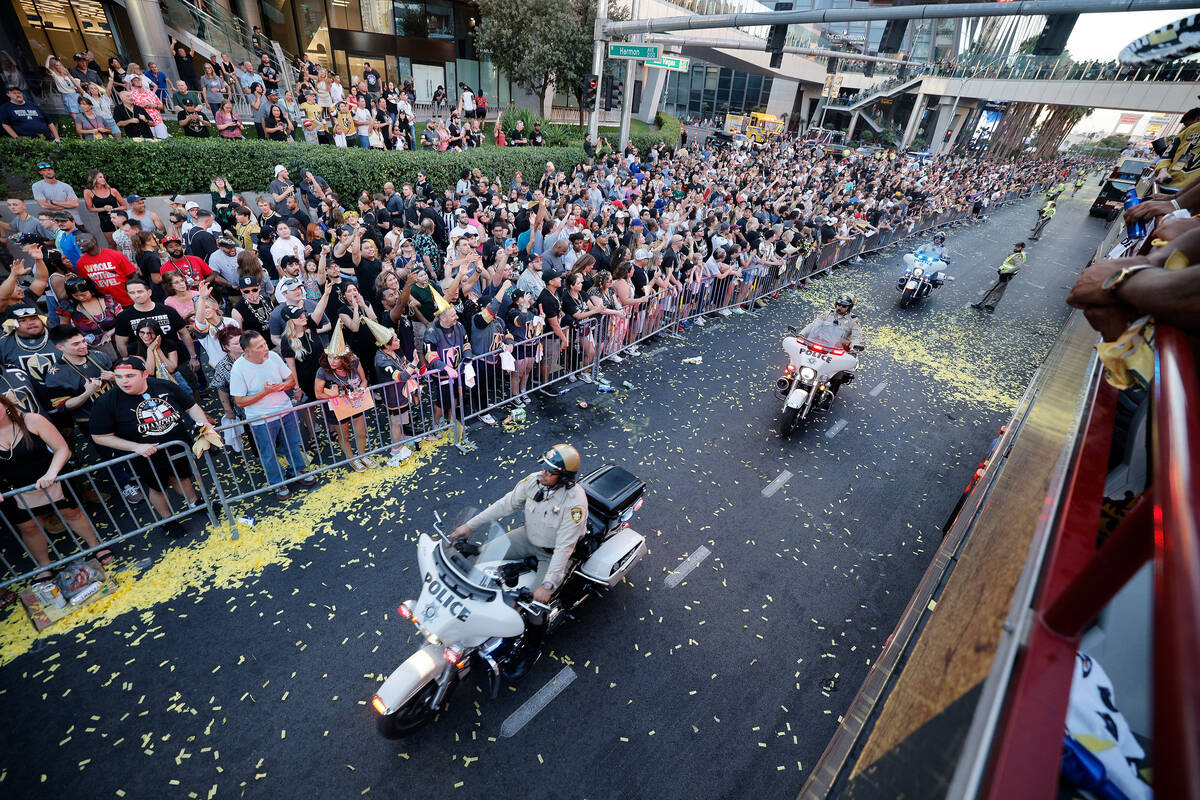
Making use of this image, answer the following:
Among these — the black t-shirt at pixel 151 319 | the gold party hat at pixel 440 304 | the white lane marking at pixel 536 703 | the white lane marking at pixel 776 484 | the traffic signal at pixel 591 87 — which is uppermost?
the traffic signal at pixel 591 87

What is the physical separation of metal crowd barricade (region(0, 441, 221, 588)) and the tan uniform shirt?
3.48 metres

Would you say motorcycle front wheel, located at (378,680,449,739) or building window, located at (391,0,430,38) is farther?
building window, located at (391,0,430,38)

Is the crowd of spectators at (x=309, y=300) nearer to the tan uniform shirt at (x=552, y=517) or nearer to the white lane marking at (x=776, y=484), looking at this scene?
the tan uniform shirt at (x=552, y=517)

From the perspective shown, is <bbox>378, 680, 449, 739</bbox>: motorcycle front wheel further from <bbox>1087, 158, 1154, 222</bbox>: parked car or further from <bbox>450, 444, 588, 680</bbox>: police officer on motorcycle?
<bbox>1087, 158, 1154, 222</bbox>: parked car

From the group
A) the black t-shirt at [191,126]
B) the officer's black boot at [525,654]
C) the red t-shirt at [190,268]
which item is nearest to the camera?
the officer's black boot at [525,654]

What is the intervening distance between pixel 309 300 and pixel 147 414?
2795mm

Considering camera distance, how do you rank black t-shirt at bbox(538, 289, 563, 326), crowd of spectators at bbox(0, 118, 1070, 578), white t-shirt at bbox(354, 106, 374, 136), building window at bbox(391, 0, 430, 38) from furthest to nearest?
building window at bbox(391, 0, 430, 38), white t-shirt at bbox(354, 106, 374, 136), black t-shirt at bbox(538, 289, 563, 326), crowd of spectators at bbox(0, 118, 1070, 578)

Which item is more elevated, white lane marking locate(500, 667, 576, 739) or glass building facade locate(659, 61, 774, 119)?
glass building facade locate(659, 61, 774, 119)

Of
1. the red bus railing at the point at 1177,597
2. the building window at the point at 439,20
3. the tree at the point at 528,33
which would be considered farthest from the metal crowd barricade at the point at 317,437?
the building window at the point at 439,20

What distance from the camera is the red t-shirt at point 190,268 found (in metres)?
7.90

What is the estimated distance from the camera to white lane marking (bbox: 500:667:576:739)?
4.55 metres

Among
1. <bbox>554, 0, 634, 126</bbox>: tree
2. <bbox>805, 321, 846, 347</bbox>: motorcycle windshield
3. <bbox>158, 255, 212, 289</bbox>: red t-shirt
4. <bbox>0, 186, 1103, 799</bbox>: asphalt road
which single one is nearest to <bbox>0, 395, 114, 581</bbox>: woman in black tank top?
<bbox>0, 186, 1103, 799</bbox>: asphalt road

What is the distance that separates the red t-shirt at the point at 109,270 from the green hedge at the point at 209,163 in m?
5.64

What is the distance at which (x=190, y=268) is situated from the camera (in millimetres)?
8133
